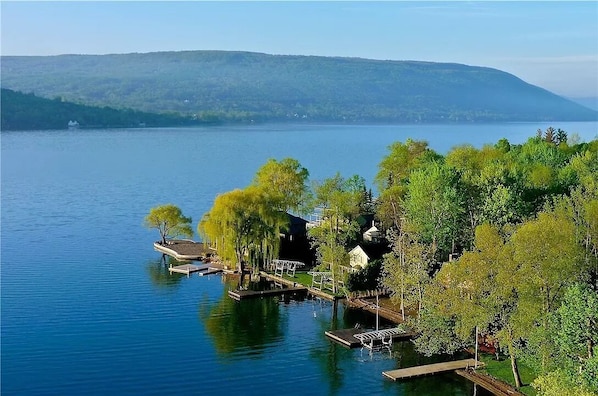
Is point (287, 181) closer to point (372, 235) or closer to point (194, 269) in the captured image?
point (372, 235)

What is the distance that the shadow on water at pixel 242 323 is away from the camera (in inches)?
1439

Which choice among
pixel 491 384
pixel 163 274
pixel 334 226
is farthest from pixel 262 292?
pixel 491 384

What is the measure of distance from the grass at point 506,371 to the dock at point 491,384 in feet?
0.91

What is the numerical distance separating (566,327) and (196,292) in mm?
25273

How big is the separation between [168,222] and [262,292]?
17.2m

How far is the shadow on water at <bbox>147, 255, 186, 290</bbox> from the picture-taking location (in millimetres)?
47906

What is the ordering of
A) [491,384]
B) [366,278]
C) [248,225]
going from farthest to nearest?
[248,225], [366,278], [491,384]

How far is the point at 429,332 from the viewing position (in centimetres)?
3306

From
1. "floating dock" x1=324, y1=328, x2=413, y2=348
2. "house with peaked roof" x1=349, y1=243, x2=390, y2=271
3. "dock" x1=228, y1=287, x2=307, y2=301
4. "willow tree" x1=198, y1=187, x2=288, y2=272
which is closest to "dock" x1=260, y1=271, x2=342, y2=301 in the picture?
"dock" x1=228, y1=287, x2=307, y2=301

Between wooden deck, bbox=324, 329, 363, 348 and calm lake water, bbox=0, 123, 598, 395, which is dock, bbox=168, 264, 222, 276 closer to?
calm lake water, bbox=0, 123, 598, 395

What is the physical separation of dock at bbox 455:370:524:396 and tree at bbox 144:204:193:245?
3218 centimetres

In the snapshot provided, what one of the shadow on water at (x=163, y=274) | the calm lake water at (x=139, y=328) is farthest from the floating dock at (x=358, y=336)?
the shadow on water at (x=163, y=274)

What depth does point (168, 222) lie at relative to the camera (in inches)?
2345

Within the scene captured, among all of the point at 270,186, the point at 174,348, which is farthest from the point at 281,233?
the point at 174,348
